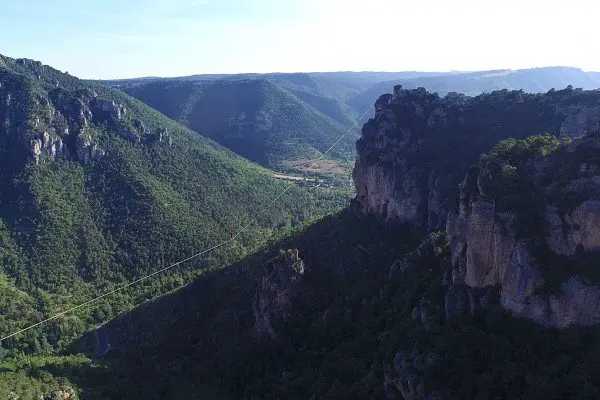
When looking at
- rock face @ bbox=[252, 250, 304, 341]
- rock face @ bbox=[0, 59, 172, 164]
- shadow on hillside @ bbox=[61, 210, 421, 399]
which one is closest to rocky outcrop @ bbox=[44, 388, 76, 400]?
shadow on hillside @ bbox=[61, 210, 421, 399]

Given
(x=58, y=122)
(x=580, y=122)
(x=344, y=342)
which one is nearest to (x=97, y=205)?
(x=58, y=122)

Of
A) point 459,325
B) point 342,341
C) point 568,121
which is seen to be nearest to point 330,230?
point 342,341

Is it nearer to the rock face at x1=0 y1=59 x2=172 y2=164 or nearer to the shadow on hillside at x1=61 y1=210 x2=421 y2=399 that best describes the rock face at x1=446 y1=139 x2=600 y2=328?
the shadow on hillside at x1=61 y1=210 x2=421 y2=399

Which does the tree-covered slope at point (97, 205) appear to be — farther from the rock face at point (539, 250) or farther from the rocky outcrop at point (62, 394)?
the rock face at point (539, 250)

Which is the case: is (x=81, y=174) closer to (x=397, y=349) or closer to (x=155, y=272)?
(x=155, y=272)

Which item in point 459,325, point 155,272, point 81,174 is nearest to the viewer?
point 459,325

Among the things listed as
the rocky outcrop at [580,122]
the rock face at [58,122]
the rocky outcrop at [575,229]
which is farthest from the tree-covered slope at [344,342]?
the rock face at [58,122]

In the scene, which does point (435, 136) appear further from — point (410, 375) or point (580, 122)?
point (410, 375)
